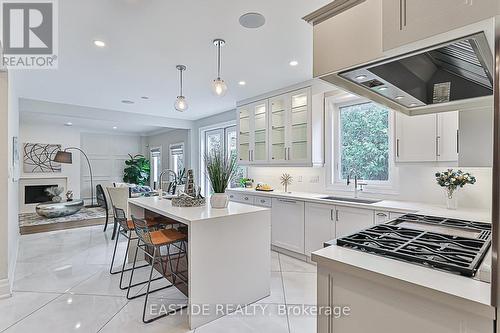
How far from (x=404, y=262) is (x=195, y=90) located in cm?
406

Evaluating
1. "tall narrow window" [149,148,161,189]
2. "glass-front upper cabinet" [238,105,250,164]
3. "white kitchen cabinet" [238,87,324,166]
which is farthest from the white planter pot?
"tall narrow window" [149,148,161,189]

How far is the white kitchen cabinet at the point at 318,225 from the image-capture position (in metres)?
3.28

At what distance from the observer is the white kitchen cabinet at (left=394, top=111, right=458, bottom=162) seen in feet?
8.46

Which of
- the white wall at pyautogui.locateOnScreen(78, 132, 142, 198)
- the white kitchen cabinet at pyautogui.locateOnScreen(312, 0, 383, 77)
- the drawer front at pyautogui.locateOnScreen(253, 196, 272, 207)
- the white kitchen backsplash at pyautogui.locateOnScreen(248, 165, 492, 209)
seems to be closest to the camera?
the white kitchen cabinet at pyautogui.locateOnScreen(312, 0, 383, 77)

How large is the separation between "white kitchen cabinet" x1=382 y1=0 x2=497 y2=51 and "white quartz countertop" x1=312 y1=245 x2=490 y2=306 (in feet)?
2.65

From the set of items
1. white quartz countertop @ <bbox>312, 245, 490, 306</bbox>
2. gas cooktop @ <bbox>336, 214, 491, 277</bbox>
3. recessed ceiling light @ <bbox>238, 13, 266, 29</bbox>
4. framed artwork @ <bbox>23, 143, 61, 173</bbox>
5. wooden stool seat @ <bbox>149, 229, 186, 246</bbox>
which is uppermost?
recessed ceiling light @ <bbox>238, 13, 266, 29</bbox>

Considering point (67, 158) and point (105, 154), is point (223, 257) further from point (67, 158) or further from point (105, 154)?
point (105, 154)

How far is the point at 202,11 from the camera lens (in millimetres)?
2207

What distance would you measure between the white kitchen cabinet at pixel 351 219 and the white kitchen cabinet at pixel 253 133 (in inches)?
71.1

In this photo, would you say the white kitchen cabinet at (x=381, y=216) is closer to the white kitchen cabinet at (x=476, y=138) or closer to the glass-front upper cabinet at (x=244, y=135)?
the white kitchen cabinet at (x=476, y=138)

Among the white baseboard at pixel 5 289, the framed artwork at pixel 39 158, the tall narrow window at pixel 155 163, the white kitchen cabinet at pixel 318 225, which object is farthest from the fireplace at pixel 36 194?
the white kitchen cabinet at pixel 318 225

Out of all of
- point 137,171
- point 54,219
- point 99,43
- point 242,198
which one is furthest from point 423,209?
point 137,171

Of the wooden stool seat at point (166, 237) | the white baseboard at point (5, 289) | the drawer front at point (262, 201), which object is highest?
the drawer front at point (262, 201)

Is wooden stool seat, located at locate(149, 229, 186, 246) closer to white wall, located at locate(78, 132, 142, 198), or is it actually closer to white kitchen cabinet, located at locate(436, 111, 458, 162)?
white kitchen cabinet, located at locate(436, 111, 458, 162)
